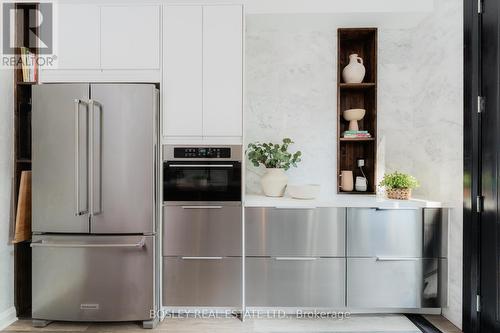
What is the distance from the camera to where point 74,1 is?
7.47 feet

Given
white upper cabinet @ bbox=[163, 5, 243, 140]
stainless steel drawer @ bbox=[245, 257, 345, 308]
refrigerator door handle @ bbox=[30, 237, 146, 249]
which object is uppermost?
white upper cabinet @ bbox=[163, 5, 243, 140]

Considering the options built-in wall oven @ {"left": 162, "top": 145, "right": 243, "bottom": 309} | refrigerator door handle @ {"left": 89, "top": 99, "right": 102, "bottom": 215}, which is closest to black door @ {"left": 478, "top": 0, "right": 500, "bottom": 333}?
built-in wall oven @ {"left": 162, "top": 145, "right": 243, "bottom": 309}

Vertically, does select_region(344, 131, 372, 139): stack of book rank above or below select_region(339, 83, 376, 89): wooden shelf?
below

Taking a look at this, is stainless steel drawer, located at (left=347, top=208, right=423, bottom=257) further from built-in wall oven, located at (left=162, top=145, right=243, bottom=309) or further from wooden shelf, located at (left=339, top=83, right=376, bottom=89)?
wooden shelf, located at (left=339, top=83, right=376, bottom=89)

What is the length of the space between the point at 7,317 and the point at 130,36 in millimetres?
2252

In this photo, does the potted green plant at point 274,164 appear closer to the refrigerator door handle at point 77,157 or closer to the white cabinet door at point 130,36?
the white cabinet door at point 130,36

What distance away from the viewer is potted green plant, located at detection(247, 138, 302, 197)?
253cm

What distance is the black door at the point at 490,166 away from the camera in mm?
1883

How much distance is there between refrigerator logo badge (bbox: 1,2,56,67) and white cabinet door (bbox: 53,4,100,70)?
0.29 ft

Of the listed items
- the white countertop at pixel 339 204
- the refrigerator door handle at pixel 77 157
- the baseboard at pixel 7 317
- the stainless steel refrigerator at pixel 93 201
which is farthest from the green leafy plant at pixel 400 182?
the baseboard at pixel 7 317

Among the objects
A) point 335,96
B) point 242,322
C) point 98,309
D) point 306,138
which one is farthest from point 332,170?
point 98,309

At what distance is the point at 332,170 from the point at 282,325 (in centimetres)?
142

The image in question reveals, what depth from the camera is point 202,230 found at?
2227mm

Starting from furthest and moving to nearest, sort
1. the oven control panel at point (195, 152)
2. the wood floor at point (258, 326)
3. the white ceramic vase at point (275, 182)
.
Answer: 1. the white ceramic vase at point (275, 182)
2. the oven control panel at point (195, 152)
3. the wood floor at point (258, 326)
